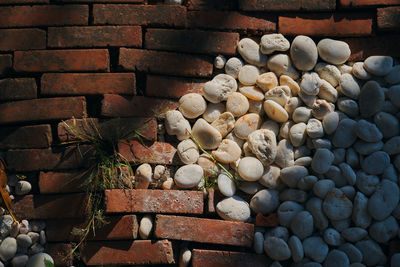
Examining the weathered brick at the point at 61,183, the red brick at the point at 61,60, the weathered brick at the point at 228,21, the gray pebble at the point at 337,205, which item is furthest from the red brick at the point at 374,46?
the weathered brick at the point at 61,183

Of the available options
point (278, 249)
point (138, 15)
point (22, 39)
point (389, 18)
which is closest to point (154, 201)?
point (278, 249)

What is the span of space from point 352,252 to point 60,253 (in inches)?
48.8

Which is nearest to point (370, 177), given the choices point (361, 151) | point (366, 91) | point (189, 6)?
point (361, 151)

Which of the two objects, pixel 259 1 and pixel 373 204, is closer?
pixel 373 204

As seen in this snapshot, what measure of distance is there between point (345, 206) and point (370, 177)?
0.17 meters

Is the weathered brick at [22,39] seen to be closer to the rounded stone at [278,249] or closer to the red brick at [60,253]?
the red brick at [60,253]

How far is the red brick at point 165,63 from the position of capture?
2234 mm

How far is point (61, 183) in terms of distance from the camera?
2.17 m

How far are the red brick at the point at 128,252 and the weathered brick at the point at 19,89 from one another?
0.72 m

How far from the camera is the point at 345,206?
2109mm

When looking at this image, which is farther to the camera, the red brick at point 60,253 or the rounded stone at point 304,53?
the rounded stone at point 304,53

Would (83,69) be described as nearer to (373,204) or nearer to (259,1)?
(259,1)

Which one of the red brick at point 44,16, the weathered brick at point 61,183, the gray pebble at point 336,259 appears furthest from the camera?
the red brick at point 44,16

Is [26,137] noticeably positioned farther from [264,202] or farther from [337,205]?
[337,205]
